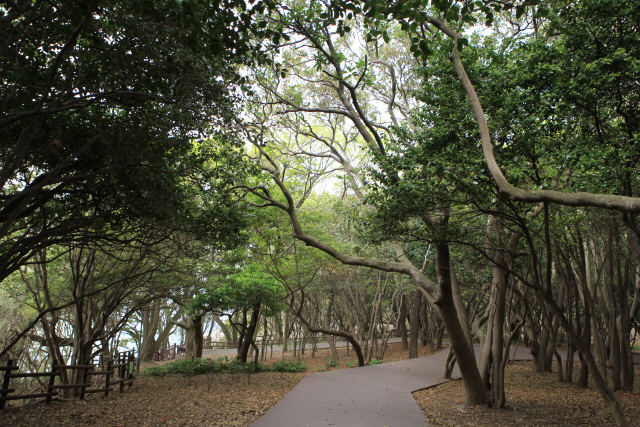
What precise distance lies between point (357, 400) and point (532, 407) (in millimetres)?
3414

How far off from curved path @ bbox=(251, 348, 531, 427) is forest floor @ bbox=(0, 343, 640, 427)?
363 mm

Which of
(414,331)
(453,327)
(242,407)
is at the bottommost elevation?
(242,407)

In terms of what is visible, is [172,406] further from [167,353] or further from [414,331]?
[167,353]

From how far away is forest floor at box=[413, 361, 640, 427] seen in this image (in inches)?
255

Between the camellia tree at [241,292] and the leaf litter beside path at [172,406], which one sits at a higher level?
the camellia tree at [241,292]

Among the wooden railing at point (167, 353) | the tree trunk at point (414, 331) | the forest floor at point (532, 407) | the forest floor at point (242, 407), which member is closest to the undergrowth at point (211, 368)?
the forest floor at point (242, 407)

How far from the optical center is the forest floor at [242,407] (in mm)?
6148

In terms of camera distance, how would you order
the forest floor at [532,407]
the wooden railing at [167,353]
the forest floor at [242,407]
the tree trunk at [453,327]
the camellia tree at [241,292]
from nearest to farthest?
the forest floor at [242,407] → the forest floor at [532,407] → the tree trunk at [453,327] → the camellia tree at [241,292] → the wooden railing at [167,353]

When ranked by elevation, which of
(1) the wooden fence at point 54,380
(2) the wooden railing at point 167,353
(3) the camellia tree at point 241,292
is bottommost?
(2) the wooden railing at point 167,353

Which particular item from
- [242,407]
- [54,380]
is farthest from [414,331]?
[54,380]

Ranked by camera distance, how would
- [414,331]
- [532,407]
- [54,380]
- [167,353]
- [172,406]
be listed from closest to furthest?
[172,406] → [54,380] → [532,407] → [414,331] → [167,353]

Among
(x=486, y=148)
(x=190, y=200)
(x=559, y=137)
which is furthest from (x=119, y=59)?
(x=559, y=137)

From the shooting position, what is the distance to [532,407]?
25.1 ft

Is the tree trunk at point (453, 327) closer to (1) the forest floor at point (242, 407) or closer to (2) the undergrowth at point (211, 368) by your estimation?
(1) the forest floor at point (242, 407)
